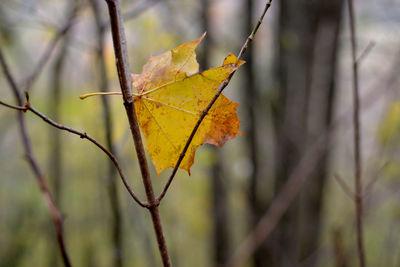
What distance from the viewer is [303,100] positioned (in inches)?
104

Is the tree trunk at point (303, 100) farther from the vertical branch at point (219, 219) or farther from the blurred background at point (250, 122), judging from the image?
the vertical branch at point (219, 219)

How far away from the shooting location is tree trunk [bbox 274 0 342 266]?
2.38m

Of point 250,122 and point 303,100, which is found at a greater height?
point 250,122

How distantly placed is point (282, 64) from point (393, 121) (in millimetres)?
1089

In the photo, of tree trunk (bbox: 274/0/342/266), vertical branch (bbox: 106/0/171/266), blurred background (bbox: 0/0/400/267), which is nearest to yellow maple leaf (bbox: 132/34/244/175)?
vertical branch (bbox: 106/0/171/266)

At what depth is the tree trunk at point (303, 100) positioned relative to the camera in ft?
7.80

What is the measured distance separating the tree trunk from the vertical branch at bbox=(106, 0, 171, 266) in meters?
1.95

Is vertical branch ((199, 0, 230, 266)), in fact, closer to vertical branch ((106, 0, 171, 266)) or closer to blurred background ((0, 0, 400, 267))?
blurred background ((0, 0, 400, 267))

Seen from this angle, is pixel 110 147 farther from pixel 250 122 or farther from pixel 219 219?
pixel 219 219

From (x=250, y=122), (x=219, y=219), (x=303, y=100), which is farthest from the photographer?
(x=219, y=219)

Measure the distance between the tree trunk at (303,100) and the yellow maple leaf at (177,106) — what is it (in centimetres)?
186

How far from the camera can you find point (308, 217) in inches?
111

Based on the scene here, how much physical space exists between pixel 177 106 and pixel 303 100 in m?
2.31

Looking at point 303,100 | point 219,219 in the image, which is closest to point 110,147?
point 303,100
